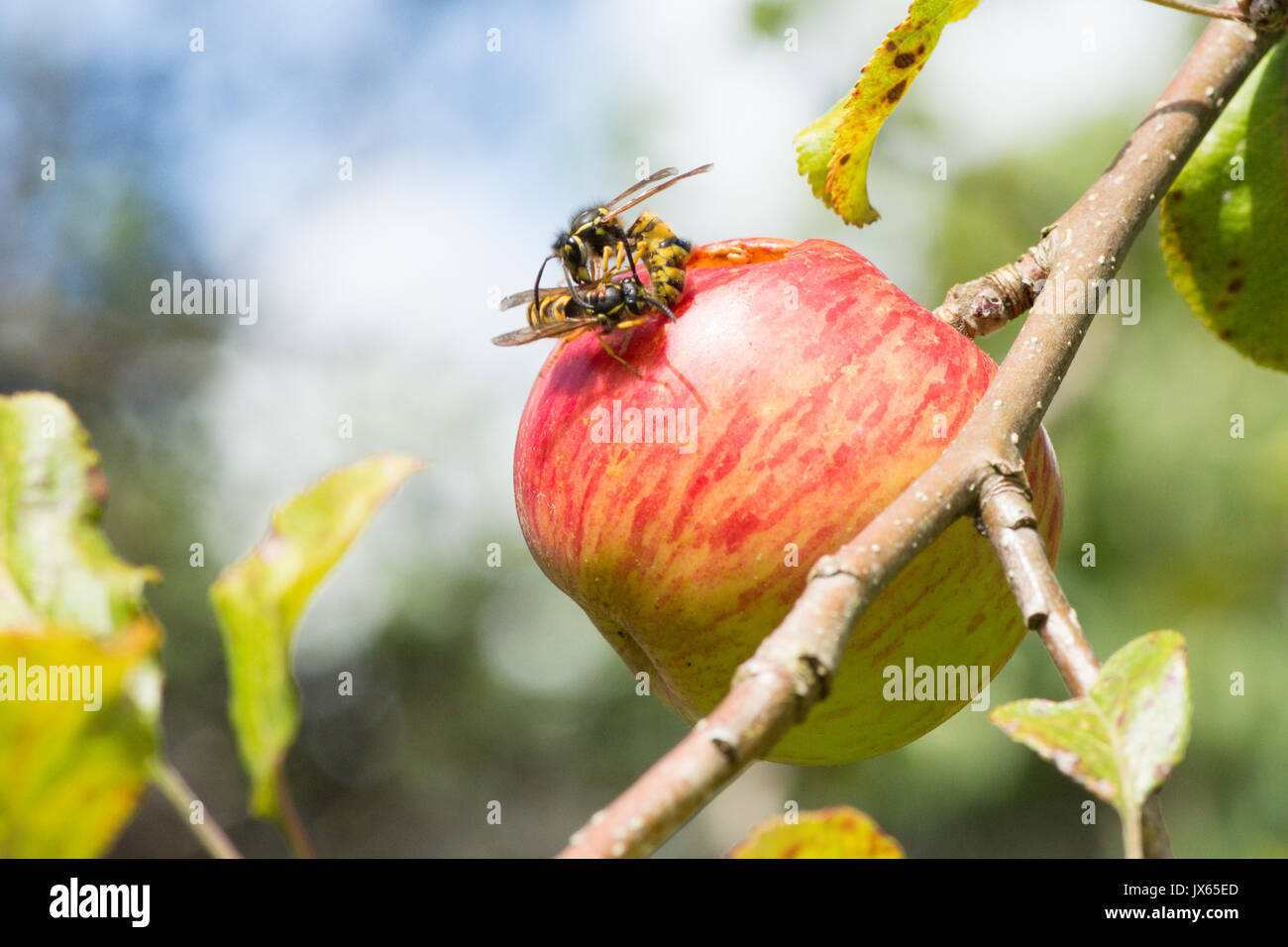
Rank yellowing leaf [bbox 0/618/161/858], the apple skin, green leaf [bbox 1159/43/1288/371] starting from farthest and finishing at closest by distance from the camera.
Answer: green leaf [bbox 1159/43/1288/371]
the apple skin
yellowing leaf [bbox 0/618/161/858]

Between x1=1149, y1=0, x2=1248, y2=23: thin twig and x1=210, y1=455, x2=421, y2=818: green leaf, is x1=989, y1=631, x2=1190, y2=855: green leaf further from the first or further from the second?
x1=1149, y1=0, x2=1248, y2=23: thin twig

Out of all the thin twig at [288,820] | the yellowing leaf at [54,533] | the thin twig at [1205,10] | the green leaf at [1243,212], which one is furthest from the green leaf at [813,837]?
the green leaf at [1243,212]

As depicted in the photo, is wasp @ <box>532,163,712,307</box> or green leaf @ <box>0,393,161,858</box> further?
wasp @ <box>532,163,712,307</box>

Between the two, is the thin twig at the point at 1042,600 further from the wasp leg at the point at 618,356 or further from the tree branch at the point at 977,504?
the wasp leg at the point at 618,356

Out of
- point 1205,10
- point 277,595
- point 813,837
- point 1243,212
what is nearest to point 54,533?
point 277,595

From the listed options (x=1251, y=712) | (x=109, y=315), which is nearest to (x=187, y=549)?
(x=109, y=315)

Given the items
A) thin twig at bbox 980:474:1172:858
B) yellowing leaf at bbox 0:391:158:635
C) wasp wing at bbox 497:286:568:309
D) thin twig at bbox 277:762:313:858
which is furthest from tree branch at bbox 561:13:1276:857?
wasp wing at bbox 497:286:568:309

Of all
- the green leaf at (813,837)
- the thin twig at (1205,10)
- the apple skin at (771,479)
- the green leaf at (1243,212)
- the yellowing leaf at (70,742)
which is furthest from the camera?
the green leaf at (1243,212)
